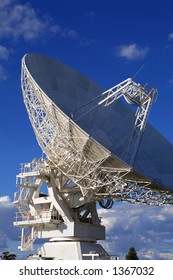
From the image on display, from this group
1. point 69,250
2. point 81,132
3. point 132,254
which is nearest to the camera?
point 81,132

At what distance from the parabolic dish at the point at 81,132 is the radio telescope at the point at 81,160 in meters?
0.06

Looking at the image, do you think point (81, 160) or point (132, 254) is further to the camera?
point (132, 254)

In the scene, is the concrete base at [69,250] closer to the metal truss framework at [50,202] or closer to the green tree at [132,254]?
the metal truss framework at [50,202]

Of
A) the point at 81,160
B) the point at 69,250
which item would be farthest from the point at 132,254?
the point at 81,160

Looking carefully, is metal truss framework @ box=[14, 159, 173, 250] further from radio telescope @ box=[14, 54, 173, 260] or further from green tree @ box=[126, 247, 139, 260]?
green tree @ box=[126, 247, 139, 260]

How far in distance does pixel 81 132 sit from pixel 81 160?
95.9 inches

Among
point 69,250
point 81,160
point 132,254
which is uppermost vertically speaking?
point 81,160

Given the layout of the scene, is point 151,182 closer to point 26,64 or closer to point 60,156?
point 60,156

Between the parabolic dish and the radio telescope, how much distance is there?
0.06 metres

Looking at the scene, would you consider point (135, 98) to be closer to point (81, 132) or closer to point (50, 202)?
point (81, 132)

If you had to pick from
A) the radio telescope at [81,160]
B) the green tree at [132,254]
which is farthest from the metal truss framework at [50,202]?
the green tree at [132,254]

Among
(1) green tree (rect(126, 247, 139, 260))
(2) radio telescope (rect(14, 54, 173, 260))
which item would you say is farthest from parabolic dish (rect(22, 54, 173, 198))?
(1) green tree (rect(126, 247, 139, 260))

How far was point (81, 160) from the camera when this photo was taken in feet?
94.2

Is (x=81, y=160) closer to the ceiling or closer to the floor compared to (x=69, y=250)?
closer to the ceiling
